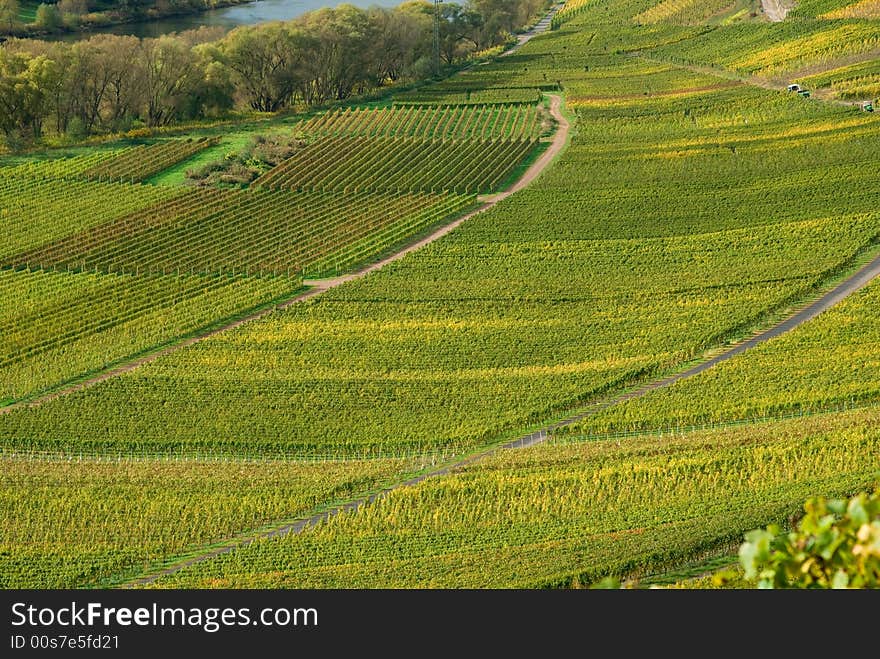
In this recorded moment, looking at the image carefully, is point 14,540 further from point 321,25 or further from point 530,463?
point 321,25

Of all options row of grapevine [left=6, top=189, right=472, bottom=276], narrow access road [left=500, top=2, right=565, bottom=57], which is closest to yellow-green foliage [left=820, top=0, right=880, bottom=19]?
narrow access road [left=500, top=2, right=565, bottom=57]

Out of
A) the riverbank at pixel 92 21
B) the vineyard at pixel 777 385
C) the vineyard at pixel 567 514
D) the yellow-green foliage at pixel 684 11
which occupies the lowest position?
the vineyard at pixel 567 514

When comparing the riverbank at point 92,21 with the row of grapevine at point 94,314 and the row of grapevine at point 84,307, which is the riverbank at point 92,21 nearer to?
the row of grapevine at point 94,314

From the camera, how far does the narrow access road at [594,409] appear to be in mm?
45781

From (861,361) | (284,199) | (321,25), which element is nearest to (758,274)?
(861,361)

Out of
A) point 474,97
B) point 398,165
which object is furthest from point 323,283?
point 474,97

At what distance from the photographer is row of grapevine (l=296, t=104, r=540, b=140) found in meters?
108

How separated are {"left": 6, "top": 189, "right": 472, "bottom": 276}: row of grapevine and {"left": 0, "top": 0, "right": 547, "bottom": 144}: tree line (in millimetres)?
27565

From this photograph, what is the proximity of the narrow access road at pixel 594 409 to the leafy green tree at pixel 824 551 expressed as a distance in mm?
32289

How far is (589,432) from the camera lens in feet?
178

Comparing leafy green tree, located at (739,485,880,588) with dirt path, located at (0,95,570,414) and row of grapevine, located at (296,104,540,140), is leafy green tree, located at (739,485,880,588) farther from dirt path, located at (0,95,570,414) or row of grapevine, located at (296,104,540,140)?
row of grapevine, located at (296,104,540,140)

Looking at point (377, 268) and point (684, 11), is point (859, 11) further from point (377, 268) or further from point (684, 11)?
point (377, 268)

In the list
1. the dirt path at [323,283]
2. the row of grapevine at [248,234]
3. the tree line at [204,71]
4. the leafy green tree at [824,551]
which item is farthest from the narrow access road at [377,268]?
the leafy green tree at [824,551]

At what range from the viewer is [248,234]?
8212 cm
